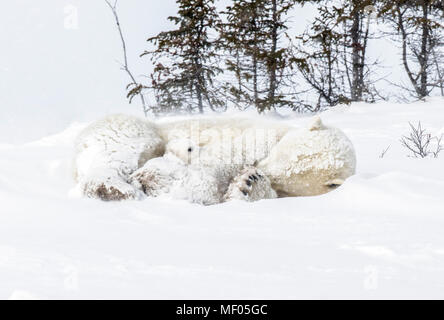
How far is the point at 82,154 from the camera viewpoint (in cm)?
304

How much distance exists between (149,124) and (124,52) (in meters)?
6.94

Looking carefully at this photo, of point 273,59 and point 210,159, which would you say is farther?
point 273,59

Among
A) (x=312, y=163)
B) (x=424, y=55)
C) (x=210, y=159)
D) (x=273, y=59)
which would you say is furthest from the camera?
(x=424, y=55)

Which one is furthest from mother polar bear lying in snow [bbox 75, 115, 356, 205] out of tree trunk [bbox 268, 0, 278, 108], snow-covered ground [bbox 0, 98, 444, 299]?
tree trunk [bbox 268, 0, 278, 108]

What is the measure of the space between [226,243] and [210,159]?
1394 millimetres

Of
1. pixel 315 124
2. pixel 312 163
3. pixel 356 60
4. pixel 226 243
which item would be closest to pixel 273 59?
pixel 356 60

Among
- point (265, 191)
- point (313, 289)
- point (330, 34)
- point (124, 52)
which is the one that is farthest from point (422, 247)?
point (330, 34)

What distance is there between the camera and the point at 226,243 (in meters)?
1.68

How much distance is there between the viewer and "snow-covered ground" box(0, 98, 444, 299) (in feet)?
3.69

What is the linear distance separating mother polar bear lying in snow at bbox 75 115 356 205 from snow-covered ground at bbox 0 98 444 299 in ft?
0.50

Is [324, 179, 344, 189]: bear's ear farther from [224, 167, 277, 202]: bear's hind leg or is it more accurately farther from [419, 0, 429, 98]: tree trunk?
[419, 0, 429, 98]: tree trunk

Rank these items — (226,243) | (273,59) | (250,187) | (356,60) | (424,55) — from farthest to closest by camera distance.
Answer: (356,60) → (424,55) → (273,59) → (250,187) → (226,243)

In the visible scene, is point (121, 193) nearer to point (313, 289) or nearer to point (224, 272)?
point (224, 272)

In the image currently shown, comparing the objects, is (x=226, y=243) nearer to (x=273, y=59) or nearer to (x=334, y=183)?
(x=334, y=183)
